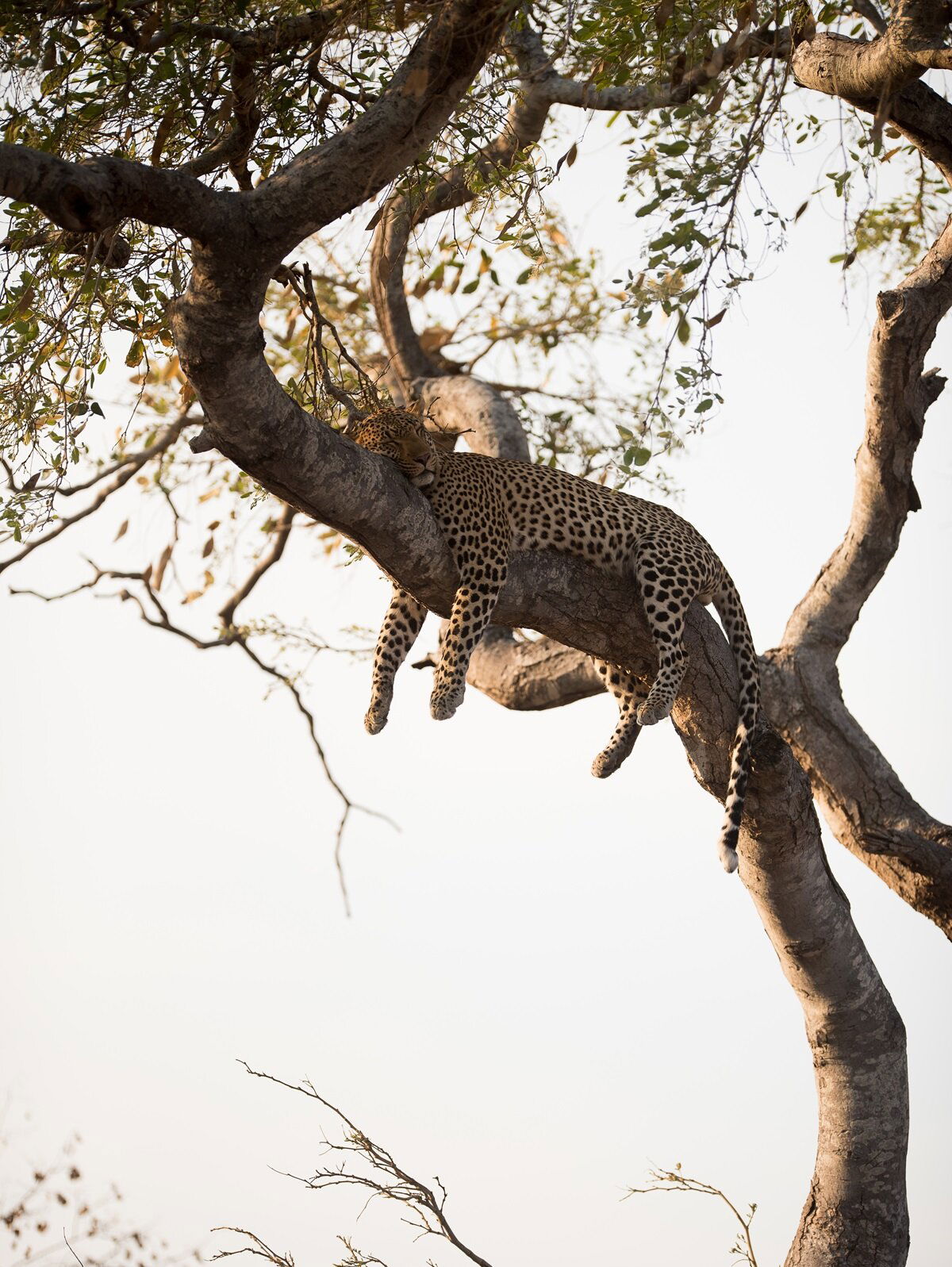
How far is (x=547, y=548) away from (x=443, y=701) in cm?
74

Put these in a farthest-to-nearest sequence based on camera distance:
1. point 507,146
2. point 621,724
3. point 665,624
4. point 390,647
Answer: point 507,146 → point 621,724 → point 390,647 → point 665,624

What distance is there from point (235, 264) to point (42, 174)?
68cm

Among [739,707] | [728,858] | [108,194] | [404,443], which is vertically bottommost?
[108,194]

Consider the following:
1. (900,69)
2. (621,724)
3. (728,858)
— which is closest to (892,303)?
(900,69)

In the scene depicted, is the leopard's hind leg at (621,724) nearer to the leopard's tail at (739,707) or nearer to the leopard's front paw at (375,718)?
the leopard's tail at (739,707)

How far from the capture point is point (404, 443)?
5348 millimetres

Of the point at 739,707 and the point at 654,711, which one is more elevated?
the point at 739,707

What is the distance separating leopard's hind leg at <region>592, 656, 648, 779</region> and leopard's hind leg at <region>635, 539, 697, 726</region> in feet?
1.17

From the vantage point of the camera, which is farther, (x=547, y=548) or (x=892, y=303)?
(x=892, y=303)

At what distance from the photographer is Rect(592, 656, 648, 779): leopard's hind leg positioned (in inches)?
235

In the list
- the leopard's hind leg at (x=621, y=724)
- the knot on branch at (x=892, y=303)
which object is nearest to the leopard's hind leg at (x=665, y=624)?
the leopard's hind leg at (x=621, y=724)

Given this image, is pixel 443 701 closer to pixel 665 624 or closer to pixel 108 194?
pixel 665 624

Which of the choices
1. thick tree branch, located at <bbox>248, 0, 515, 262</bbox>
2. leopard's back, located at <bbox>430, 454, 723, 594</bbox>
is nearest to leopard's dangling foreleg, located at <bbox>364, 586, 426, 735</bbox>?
leopard's back, located at <bbox>430, 454, 723, 594</bbox>

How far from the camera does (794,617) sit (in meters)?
7.27
